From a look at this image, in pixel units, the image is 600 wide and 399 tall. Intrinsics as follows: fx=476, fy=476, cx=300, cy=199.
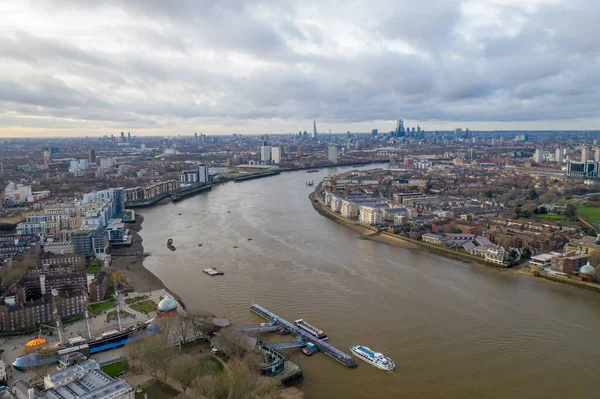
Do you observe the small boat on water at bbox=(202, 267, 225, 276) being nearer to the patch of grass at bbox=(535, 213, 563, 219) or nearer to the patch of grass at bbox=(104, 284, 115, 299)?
the patch of grass at bbox=(104, 284, 115, 299)

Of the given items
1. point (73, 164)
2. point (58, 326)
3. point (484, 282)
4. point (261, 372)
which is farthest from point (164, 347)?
point (73, 164)

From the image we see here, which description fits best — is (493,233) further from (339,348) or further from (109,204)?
(109,204)

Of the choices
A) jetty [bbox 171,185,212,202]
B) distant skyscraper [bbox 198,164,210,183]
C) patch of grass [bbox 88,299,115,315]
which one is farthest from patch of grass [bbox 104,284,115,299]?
distant skyscraper [bbox 198,164,210,183]

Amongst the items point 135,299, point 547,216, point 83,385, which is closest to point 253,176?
point 547,216

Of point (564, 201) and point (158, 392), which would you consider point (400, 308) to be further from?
point (564, 201)

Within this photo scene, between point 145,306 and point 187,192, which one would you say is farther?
point 187,192

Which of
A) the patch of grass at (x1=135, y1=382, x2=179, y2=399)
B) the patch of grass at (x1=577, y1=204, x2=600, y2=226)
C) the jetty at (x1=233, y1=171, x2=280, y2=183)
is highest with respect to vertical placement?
the jetty at (x1=233, y1=171, x2=280, y2=183)
